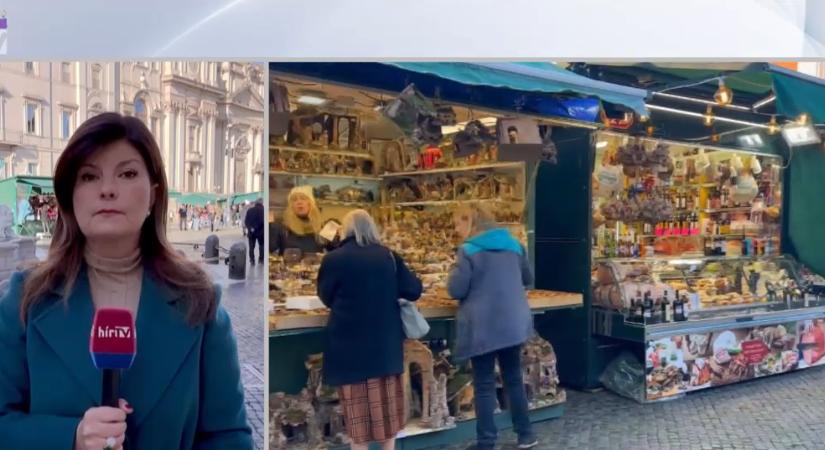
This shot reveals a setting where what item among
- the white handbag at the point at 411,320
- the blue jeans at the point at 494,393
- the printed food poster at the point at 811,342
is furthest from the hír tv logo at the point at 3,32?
the printed food poster at the point at 811,342

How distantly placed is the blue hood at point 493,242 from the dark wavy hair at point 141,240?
141 cm

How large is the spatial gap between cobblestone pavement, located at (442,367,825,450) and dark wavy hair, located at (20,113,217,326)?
1.73 m

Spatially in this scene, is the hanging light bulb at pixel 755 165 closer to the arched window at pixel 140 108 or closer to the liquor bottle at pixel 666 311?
the liquor bottle at pixel 666 311

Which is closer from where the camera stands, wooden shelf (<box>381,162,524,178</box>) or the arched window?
the arched window

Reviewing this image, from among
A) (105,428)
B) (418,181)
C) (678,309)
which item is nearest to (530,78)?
(418,181)

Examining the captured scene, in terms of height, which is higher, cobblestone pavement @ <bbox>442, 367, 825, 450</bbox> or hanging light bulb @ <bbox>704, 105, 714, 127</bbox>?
hanging light bulb @ <bbox>704, 105, 714, 127</bbox>

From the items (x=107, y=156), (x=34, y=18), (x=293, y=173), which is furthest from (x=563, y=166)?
(x=34, y=18)

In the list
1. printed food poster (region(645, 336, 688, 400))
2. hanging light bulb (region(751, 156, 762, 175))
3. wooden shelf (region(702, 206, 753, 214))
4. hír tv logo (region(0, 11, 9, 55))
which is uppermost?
hír tv logo (region(0, 11, 9, 55))

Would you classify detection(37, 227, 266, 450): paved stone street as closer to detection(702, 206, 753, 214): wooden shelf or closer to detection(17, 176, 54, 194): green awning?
detection(17, 176, 54, 194): green awning

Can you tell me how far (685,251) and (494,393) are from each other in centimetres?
142

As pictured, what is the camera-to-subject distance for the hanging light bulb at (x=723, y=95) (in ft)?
11.0

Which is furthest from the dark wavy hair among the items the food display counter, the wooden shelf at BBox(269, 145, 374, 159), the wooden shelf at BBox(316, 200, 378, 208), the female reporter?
the food display counter

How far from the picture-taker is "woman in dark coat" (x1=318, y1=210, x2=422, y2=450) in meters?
3.26

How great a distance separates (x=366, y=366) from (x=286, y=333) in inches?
16.3
